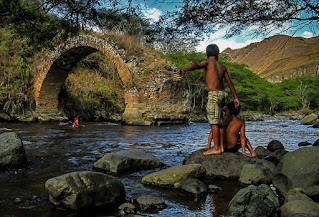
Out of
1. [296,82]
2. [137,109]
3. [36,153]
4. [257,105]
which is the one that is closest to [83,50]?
[137,109]

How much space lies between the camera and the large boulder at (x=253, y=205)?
2.14 metres

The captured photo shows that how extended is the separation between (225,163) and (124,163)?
1395mm

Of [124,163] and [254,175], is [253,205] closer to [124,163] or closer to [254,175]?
[254,175]

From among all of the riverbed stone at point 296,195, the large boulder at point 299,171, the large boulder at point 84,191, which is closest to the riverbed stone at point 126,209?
the large boulder at point 84,191

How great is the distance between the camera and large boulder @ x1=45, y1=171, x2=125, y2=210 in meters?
2.23

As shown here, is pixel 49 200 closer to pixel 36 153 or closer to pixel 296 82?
pixel 36 153

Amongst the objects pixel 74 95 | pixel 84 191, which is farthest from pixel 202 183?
pixel 74 95

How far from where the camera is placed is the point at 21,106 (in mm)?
14609

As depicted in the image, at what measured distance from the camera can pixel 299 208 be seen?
2051mm

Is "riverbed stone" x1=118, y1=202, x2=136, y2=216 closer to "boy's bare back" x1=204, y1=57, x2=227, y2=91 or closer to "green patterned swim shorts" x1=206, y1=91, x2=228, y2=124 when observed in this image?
"green patterned swim shorts" x1=206, y1=91, x2=228, y2=124

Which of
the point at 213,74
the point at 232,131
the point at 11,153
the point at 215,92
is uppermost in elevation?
the point at 213,74

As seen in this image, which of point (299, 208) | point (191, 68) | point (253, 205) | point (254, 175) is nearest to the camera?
point (299, 208)

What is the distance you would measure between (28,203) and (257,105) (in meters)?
37.8

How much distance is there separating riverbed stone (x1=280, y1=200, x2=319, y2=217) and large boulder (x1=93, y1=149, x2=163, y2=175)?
2053mm
